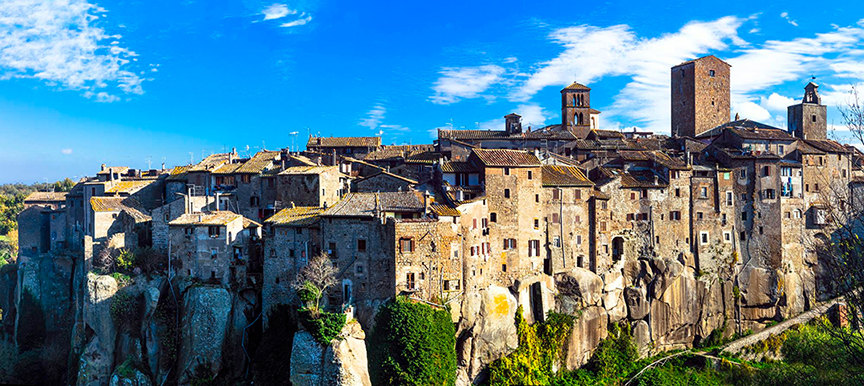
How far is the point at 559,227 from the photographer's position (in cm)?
4997

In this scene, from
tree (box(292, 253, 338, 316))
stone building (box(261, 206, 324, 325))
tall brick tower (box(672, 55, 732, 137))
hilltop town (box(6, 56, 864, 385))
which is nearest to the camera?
tree (box(292, 253, 338, 316))

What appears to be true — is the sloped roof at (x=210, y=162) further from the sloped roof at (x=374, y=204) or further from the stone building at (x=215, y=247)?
the sloped roof at (x=374, y=204)

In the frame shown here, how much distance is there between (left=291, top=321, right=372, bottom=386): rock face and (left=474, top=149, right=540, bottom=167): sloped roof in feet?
52.3

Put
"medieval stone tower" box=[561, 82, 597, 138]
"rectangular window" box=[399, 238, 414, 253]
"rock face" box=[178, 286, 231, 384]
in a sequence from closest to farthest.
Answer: "rectangular window" box=[399, 238, 414, 253] < "rock face" box=[178, 286, 231, 384] < "medieval stone tower" box=[561, 82, 597, 138]

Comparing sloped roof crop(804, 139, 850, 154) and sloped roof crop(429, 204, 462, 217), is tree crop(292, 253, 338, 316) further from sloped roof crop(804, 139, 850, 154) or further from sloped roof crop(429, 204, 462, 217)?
sloped roof crop(804, 139, 850, 154)

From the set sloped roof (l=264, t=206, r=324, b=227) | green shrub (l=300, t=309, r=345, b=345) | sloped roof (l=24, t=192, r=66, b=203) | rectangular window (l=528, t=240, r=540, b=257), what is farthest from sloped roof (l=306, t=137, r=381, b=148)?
green shrub (l=300, t=309, r=345, b=345)

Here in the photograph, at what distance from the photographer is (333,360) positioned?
38875 millimetres

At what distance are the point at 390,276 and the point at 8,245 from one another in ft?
261

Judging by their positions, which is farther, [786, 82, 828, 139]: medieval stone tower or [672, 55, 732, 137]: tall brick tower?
[672, 55, 732, 137]: tall brick tower

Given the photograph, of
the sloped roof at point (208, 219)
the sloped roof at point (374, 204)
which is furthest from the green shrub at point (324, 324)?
the sloped roof at point (208, 219)

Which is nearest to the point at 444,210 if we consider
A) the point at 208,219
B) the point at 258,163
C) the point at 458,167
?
the point at 458,167

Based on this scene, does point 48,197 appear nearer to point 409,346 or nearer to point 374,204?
point 374,204

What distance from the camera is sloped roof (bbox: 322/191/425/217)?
42406 mm

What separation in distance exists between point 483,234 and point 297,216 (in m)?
13.8
